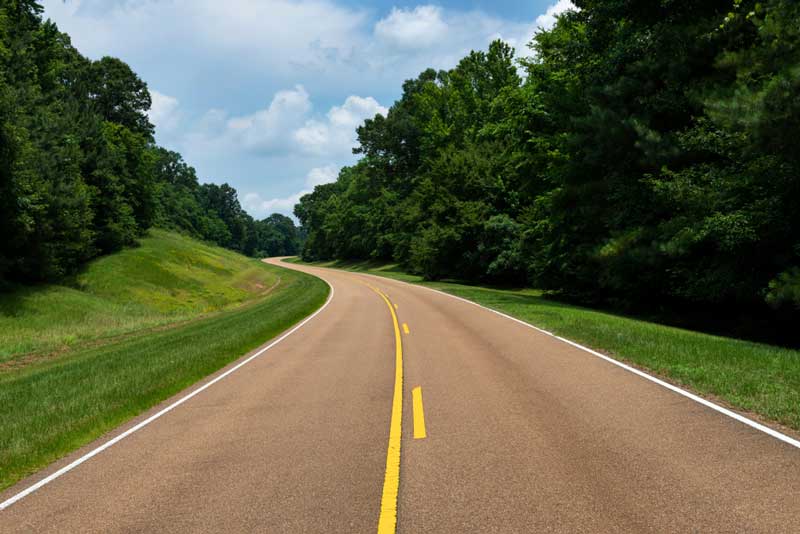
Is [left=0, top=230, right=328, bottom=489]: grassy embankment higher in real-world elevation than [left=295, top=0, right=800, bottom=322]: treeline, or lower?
lower

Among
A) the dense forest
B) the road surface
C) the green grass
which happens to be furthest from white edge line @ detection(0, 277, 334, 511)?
the dense forest

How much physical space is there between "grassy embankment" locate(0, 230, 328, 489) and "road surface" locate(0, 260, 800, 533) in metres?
0.96

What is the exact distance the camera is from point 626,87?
1931cm

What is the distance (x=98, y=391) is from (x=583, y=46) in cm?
2517

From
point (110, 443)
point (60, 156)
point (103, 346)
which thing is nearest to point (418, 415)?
point (110, 443)

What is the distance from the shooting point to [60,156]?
1280 inches

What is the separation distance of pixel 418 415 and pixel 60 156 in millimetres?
35674

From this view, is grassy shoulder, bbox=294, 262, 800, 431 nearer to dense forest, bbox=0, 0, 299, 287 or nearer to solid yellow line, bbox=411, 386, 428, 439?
solid yellow line, bbox=411, 386, 428, 439

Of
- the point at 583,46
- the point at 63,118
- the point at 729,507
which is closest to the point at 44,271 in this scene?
the point at 63,118

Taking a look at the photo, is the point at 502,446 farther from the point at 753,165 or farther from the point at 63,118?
the point at 63,118

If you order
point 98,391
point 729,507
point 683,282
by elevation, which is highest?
point 683,282

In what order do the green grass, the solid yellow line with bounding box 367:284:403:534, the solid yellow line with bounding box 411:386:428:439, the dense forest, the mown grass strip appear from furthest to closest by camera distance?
the dense forest < the green grass < the mown grass strip < the solid yellow line with bounding box 411:386:428:439 < the solid yellow line with bounding box 367:284:403:534

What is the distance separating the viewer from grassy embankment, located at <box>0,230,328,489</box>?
739cm

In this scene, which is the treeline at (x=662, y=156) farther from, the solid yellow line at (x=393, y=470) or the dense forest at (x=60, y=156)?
the dense forest at (x=60, y=156)
